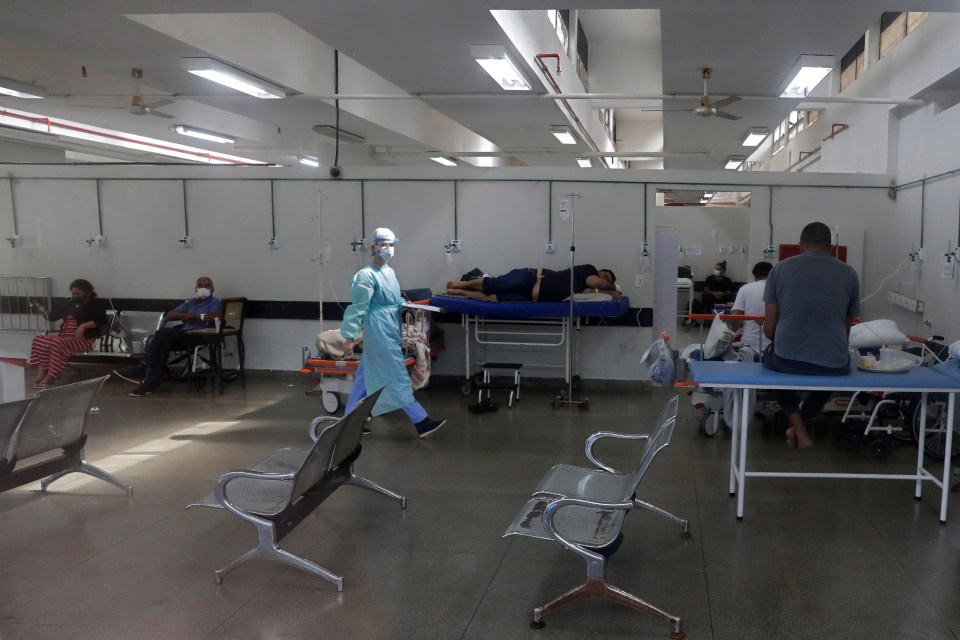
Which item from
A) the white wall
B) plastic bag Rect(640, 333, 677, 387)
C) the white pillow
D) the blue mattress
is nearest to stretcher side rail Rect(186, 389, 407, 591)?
plastic bag Rect(640, 333, 677, 387)

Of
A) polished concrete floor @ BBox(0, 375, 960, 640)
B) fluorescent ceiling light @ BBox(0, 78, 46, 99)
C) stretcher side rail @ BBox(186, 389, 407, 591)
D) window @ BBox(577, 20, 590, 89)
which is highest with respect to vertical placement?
window @ BBox(577, 20, 590, 89)

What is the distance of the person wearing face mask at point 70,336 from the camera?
7633 millimetres

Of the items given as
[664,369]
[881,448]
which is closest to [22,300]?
[664,369]

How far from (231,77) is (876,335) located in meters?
5.23

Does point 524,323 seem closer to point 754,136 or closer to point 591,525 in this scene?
point 754,136

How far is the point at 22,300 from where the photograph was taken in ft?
27.7

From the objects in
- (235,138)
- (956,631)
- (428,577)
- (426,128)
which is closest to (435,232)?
(426,128)

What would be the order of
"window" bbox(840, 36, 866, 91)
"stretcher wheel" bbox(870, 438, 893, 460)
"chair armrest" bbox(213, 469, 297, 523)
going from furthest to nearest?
"window" bbox(840, 36, 866, 91), "stretcher wheel" bbox(870, 438, 893, 460), "chair armrest" bbox(213, 469, 297, 523)

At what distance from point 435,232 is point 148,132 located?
4.81 meters

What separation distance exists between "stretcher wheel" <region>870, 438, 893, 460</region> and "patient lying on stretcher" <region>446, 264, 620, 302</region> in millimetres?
2689

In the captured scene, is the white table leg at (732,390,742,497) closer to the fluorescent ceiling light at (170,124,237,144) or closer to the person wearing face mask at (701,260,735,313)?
the fluorescent ceiling light at (170,124,237,144)

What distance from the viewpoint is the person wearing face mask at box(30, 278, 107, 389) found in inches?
301

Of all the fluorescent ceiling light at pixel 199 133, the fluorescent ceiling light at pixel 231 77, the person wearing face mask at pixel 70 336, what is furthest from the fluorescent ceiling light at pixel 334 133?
the person wearing face mask at pixel 70 336

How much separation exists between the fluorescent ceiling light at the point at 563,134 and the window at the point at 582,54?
99 cm
